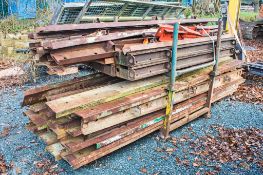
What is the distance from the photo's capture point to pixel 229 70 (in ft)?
18.8

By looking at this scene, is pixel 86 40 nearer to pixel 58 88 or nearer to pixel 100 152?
pixel 58 88

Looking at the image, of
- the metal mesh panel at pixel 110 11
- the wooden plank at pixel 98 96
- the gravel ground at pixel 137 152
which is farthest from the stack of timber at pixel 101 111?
the metal mesh panel at pixel 110 11

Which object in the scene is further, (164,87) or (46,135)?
(164,87)

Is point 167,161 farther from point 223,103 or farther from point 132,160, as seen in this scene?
point 223,103

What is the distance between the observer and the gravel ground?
3834 millimetres

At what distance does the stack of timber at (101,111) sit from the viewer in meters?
3.54

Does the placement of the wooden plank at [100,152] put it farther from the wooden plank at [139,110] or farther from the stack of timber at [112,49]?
the stack of timber at [112,49]

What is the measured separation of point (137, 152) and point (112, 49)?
1.72 meters

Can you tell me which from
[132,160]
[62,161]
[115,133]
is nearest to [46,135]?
[62,161]

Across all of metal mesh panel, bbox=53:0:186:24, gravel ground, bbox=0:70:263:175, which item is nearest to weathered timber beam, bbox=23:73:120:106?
gravel ground, bbox=0:70:263:175

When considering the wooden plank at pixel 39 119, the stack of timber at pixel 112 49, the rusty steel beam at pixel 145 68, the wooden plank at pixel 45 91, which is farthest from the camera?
the wooden plank at pixel 45 91

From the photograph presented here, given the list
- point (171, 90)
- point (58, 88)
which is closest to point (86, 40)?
point (58, 88)

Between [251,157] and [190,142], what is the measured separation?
3.22 feet

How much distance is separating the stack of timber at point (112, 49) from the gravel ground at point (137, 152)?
1.25m
